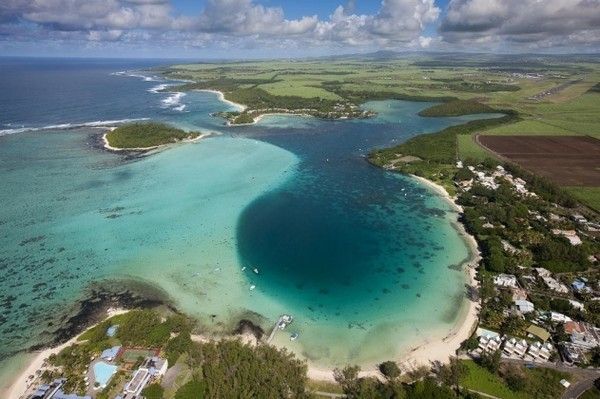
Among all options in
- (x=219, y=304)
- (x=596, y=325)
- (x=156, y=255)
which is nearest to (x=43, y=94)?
(x=156, y=255)

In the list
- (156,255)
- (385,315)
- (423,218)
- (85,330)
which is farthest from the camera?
(423,218)

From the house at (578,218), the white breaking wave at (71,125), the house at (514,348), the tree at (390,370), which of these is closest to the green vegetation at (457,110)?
the house at (578,218)

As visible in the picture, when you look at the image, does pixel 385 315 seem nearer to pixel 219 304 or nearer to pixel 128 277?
pixel 219 304

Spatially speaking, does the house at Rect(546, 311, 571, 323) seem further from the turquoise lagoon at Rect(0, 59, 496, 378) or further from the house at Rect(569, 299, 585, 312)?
the turquoise lagoon at Rect(0, 59, 496, 378)

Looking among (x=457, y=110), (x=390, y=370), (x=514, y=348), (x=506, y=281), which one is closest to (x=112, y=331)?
(x=390, y=370)

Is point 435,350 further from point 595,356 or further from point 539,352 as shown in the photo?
point 595,356

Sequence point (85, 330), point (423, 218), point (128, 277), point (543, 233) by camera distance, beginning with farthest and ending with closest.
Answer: point (423, 218)
point (543, 233)
point (128, 277)
point (85, 330)

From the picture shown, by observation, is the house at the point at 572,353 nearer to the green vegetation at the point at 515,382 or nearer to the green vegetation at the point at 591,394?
A: the green vegetation at the point at 515,382
